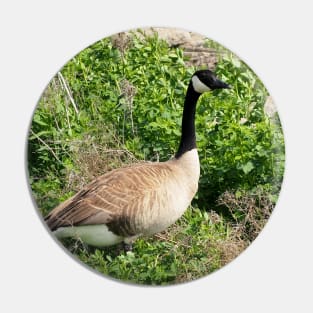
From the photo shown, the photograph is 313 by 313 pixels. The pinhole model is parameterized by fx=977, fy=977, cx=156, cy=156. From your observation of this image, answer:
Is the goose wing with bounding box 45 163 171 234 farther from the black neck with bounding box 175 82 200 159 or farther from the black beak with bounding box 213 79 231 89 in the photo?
the black beak with bounding box 213 79 231 89

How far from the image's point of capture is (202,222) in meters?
6.14

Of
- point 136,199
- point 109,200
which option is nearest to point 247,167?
point 136,199

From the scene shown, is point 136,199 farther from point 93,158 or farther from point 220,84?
point 220,84

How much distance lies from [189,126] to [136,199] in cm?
59

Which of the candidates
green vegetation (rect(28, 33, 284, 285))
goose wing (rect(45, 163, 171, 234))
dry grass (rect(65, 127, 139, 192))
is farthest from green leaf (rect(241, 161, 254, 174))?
dry grass (rect(65, 127, 139, 192))

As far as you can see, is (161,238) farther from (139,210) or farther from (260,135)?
(260,135)

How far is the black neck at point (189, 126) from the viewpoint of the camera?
614 centimetres

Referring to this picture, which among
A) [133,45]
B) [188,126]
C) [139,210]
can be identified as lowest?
[139,210]

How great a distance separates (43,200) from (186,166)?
91 centimetres

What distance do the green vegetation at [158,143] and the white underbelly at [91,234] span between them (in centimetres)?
7

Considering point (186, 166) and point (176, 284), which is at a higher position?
point (186, 166)

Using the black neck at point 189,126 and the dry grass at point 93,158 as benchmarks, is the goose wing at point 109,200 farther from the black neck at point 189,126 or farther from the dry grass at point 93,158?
the black neck at point 189,126

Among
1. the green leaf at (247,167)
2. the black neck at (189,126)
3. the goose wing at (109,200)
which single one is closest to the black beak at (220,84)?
the black neck at (189,126)

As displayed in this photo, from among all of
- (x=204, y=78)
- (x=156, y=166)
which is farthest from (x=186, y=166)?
(x=204, y=78)
